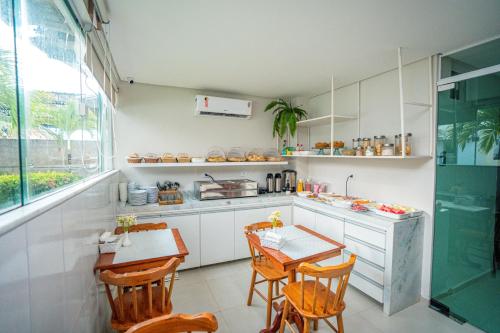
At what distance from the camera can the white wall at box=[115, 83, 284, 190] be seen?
3141 millimetres

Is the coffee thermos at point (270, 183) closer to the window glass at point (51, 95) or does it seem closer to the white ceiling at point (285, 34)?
the white ceiling at point (285, 34)

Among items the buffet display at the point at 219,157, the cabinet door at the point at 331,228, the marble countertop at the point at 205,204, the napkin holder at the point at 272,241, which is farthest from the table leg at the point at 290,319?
the buffet display at the point at 219,157

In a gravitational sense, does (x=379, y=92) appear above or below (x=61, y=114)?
above

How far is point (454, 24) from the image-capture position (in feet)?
5.54

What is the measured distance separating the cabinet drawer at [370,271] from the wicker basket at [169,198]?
2160 mm

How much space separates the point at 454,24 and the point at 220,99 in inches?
99.7

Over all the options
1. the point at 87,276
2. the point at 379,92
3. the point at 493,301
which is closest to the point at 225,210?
the point at 87,276

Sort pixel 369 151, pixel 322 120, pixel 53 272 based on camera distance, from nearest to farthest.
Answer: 1. pixel 53 272
2. pixel 369 151
3. pixel 322 120

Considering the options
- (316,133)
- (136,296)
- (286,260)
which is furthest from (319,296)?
(316,133)

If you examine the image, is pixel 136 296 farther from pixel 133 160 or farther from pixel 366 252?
pixel 366 252

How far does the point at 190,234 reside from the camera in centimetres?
288

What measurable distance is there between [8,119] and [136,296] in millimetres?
1207

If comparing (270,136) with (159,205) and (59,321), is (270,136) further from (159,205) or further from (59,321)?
(59,321)

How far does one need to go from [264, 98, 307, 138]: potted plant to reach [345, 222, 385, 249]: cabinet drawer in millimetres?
1627
